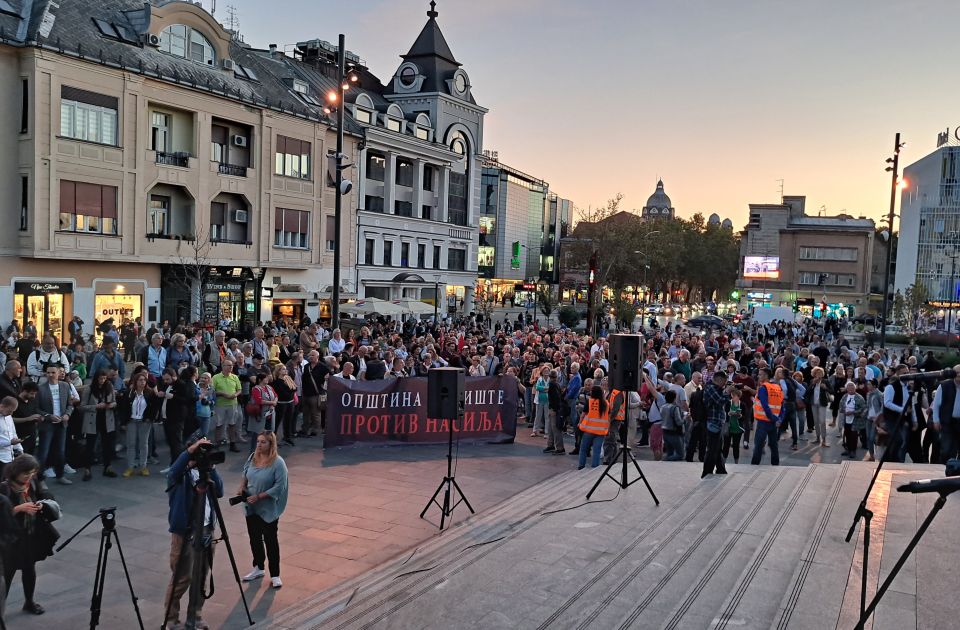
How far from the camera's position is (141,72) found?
28.3 meters

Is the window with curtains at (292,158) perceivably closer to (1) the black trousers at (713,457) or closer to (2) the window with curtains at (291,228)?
(2) the window with curtains at (291,228)

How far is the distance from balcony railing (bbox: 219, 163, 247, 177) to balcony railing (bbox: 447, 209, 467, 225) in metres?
22.1

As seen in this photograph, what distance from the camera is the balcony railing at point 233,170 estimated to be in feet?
108

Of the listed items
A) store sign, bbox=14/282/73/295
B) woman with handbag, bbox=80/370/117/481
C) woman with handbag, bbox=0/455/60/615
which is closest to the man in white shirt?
woman with handbag, bbox=80/370/117/481

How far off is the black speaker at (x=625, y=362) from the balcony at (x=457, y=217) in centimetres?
4420

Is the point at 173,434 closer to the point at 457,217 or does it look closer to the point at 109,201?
the point at 109,201

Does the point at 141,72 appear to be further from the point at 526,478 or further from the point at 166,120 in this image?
the point at 526,478

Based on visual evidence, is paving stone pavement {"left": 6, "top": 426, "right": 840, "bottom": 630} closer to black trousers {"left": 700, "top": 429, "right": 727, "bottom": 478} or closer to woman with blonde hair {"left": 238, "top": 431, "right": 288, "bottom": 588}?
woman with blonde hair {"left": 238, "top": 431, "right": 288, "bottom": 588}

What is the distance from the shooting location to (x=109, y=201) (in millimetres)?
28219

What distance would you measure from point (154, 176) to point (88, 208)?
10.4 ft

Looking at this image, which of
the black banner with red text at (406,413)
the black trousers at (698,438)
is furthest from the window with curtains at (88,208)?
the black trousers at (698,438)

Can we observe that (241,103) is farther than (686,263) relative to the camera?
No

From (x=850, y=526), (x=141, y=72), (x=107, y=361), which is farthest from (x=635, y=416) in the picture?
(x=141, y=72)

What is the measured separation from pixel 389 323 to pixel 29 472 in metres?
27.8
